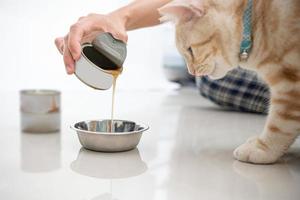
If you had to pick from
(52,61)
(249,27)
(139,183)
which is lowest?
(139,183)

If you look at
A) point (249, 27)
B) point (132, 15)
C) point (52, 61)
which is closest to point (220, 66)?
point (249, 27)

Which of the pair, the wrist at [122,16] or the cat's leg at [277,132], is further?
the wrist at [122,16]

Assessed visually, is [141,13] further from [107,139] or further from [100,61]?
[107,139]

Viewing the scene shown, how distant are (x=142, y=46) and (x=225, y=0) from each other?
1540mm

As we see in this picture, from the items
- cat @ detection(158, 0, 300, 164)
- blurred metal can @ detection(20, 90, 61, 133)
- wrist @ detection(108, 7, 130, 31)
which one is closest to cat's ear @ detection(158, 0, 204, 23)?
cat @ detection(158, 0, 300, 164)

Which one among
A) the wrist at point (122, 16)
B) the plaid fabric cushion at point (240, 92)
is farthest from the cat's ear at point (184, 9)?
the plaid fabric cushion at point (240, 92)

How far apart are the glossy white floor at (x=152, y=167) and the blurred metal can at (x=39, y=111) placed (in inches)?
1.6

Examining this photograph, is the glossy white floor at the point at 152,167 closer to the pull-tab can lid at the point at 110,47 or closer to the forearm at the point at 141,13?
the pull-tab can lid at the point at 110,47

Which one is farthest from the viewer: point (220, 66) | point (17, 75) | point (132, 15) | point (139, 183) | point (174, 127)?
point (17, 75)

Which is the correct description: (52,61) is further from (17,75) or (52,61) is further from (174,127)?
(174,127)

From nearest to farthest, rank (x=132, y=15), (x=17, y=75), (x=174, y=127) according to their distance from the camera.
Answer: (x=132, y=15)
(x=174, y=127)
(x=17, y=75)

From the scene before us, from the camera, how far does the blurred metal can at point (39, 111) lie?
1517mm

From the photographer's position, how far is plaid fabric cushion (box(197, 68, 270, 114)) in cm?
204

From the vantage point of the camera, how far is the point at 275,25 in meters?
1.22
